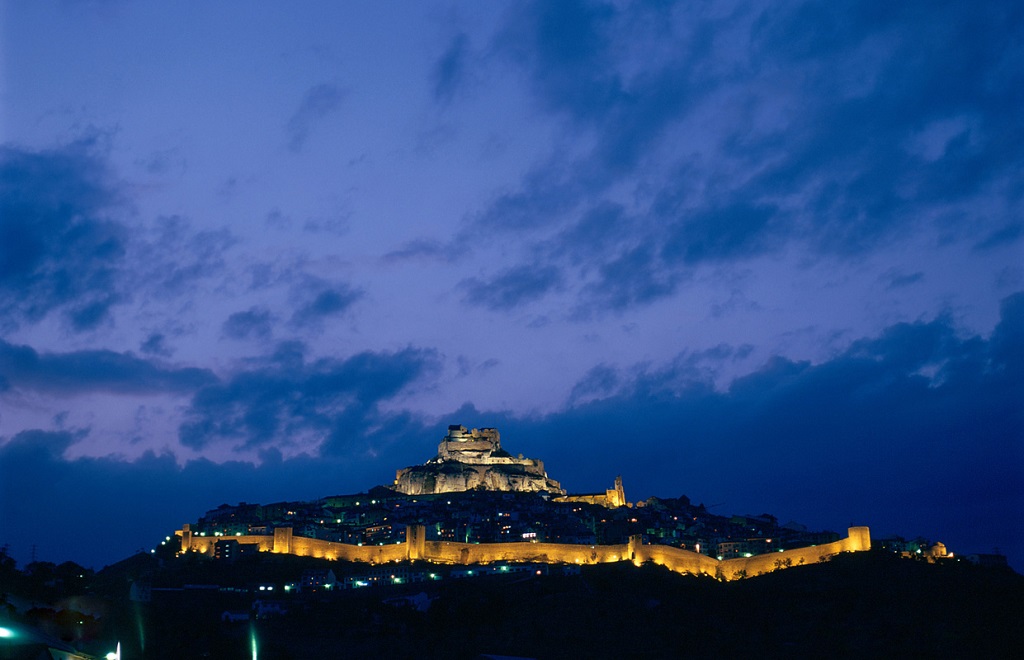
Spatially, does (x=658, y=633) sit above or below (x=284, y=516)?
below

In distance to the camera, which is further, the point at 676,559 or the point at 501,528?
the point at 501,528

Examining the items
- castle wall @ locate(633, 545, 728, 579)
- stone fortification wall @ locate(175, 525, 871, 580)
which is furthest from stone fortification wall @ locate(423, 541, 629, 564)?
castle wall @ locate(633, 545, 728, 579)

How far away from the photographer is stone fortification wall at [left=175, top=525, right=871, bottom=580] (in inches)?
2576

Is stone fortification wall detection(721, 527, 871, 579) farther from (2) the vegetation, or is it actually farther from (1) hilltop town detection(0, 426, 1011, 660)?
(2) the vegetation

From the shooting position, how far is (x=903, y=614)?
52312 mm

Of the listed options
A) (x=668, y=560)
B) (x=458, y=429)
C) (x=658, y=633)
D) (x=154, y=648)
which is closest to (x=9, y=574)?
(x=154, y=648)

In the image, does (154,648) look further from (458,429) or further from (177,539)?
(458,429)

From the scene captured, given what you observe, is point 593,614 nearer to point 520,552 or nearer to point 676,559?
point 676,559

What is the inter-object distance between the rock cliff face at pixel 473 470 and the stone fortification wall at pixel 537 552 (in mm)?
33303

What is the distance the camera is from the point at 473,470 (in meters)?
105

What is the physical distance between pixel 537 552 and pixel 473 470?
36.9 meters

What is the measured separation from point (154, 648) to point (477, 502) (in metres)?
49.8

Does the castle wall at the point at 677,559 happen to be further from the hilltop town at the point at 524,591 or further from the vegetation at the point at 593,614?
the vegetation at the point at 593,614

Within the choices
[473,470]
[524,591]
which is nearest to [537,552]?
Answer: [524,591]
